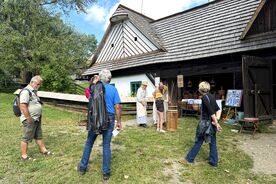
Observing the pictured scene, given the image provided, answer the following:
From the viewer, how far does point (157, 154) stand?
6.05 metres

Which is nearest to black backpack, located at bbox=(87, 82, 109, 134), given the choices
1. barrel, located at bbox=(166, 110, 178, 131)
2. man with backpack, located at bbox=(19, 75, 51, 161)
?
man with backpack, located at bbox=(19, 75, 51, 161)

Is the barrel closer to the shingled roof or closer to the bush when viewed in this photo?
the shingled roof

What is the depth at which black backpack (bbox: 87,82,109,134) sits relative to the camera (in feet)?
14.9

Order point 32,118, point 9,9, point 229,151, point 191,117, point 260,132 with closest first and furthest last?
point 32,118 → point 229,151 → point 260,132 → point 191,117 → point 9,9

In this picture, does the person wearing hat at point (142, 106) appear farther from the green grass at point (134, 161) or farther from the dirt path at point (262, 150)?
the dirt path at point (262, 150)

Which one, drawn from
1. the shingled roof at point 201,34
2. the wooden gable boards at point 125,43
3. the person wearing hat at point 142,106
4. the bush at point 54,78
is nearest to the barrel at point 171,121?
the person wearing hat at point 142,106

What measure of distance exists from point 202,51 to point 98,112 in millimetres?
8494

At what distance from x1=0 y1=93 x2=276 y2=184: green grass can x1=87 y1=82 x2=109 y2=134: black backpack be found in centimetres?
92

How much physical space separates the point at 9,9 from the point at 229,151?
21465 mm

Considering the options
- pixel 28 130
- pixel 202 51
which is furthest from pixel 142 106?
pixel 28 130

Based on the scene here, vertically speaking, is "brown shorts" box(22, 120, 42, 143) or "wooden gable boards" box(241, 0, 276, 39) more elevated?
"wooden gable boards" box(241, 0, 276, 39)

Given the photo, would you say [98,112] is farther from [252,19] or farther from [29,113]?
[252,19]

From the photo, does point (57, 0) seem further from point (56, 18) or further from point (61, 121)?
point (61, 121)

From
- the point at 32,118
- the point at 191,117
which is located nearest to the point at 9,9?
the point at 191,117
